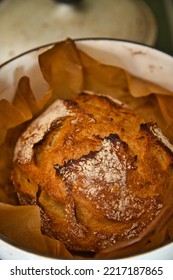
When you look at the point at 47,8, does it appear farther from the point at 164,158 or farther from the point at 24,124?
the point at 164,158

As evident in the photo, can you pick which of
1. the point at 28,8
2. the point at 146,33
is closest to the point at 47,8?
the point at 28,8

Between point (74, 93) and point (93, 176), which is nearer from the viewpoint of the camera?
point (93, 176)

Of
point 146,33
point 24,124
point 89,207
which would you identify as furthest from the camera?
point 146,33
